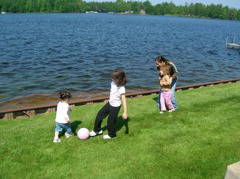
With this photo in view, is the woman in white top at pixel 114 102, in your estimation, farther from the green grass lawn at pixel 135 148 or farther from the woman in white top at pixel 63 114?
the woman in white top at pixel 63 114

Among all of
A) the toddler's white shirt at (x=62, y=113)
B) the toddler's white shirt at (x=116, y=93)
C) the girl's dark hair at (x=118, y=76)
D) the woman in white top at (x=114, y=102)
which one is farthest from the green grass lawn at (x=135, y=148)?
the girl's dark hair at (x=118, y=76)

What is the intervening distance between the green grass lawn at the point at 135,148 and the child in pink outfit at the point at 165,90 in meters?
0.34

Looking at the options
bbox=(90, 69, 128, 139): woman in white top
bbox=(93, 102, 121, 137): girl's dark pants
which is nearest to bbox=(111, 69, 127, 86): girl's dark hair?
bbox=(90, 69, 128, 139): woman in white top

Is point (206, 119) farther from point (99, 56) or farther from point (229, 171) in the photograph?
point (99, 56)

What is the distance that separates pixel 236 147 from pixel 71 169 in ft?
14.1

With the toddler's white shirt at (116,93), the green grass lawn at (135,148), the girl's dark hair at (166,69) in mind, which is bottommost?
the green grass lawn at (135,148)

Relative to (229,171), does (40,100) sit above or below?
below

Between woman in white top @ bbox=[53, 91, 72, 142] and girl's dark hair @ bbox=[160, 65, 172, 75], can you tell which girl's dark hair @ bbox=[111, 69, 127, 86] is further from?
girl's dark hair @ bbox=[160, 65, 172, 75]

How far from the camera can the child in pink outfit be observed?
336 inches

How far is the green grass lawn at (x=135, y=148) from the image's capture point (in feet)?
18.0

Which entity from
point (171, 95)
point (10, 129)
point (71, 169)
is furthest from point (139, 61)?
point (71, 169)

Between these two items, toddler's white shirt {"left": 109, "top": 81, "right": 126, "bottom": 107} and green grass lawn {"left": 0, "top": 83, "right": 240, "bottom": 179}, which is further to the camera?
toddler's white shirt {"left": 109, "top": 81, "right": 126, "bottom": 107}

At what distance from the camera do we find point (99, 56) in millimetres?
27656

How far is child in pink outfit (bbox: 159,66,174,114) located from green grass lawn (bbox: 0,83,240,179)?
34 centimetres
